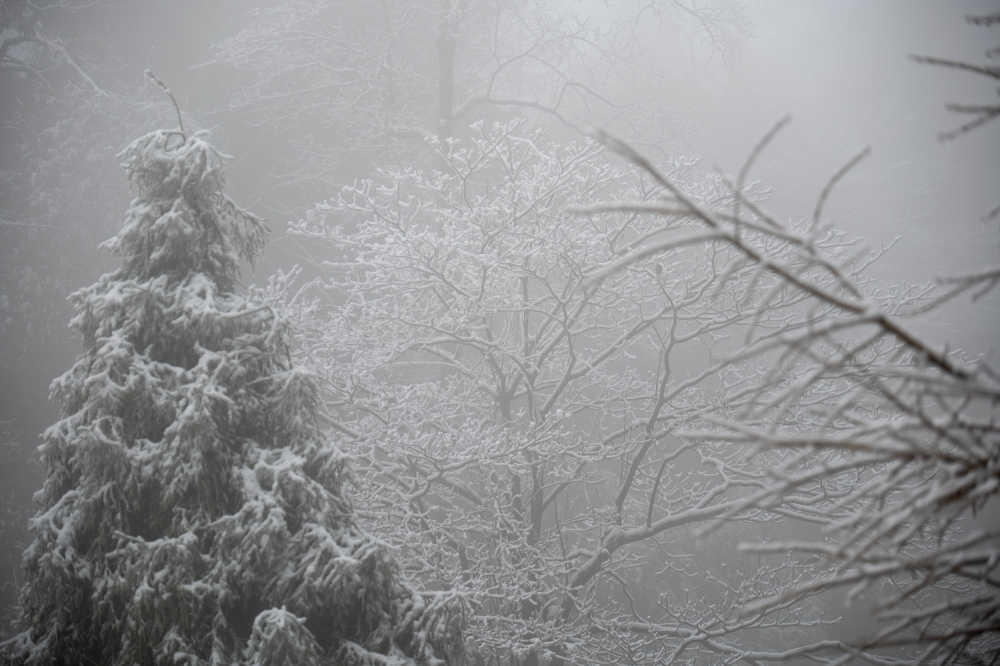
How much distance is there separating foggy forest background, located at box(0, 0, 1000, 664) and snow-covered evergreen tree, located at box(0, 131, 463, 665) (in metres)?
0.16

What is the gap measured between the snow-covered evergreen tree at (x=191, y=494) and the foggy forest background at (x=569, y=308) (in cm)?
16

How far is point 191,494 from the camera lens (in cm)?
337

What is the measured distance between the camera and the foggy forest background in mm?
1154

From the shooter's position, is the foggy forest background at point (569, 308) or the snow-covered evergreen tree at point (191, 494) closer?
the foggy forest background at point (569, 308)

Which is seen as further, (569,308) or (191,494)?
(569,308)

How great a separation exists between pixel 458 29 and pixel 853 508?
9507 millimetres

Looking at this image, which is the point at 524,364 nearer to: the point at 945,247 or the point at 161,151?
the point at 161,151

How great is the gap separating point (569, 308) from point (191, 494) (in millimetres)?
5645

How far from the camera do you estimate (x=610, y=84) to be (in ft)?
54.1

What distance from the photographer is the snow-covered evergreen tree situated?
10.3 feet

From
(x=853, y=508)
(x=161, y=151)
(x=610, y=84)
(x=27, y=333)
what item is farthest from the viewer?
(x=610, y=84)

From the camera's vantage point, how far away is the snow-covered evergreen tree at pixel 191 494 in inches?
124

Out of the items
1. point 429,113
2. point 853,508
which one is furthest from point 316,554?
point 429,113

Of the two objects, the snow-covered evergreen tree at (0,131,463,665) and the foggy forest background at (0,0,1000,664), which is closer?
the foggy forest background at (0,0,1000,664)
